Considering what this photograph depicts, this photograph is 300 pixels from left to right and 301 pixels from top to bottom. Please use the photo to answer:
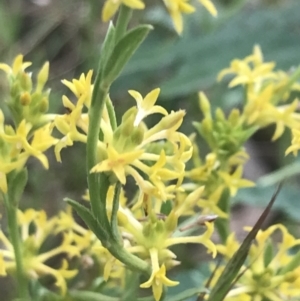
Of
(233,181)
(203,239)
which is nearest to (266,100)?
(233,181)

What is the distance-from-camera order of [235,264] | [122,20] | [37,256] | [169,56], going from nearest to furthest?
1. [122,20]
2. [235,264]
3. [37,256]
4. [169,56]

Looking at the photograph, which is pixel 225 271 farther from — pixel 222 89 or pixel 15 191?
pixel 222 89

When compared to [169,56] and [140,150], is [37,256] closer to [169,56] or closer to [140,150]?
[140,150]

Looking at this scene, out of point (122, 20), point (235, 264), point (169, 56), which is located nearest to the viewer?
point (122, 20)

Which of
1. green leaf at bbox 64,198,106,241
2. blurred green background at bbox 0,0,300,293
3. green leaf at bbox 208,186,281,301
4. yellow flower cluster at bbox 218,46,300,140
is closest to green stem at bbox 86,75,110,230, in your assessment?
green leaf at bbox 64,198,106,241

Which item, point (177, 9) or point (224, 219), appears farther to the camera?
point (224, 219)
